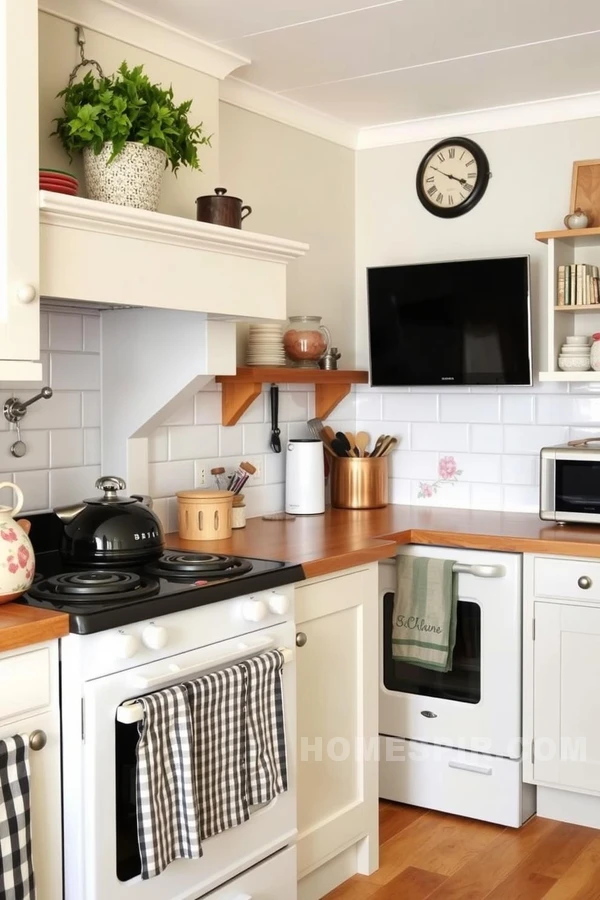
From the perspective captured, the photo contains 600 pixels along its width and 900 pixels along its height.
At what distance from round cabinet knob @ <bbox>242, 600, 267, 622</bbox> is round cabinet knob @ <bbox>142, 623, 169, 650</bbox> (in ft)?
0.99

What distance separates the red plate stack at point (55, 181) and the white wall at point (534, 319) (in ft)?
6.14

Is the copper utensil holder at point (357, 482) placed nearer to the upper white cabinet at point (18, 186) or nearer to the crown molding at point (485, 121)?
the crown molding at point (485, 121)

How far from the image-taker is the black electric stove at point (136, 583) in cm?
197

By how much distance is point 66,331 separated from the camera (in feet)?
8.91

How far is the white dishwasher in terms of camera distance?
308 cm

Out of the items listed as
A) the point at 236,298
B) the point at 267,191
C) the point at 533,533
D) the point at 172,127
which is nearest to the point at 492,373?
the point at 533,533

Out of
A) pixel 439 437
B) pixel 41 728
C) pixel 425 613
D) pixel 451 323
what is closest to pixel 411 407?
pixel 439 437

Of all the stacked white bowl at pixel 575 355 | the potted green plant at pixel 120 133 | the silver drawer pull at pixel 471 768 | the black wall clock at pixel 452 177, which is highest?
the black wall clock at pixel 452 177

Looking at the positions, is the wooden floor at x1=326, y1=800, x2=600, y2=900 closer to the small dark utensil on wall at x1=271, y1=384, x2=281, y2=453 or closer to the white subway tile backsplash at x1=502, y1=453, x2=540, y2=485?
the white subway tile backsplash at x1=502, y1=453, x2=540, y2=485

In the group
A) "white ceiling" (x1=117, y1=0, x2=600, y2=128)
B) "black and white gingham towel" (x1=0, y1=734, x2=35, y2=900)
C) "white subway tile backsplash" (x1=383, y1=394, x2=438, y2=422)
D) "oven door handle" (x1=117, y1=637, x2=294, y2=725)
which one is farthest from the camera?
"white subway tile backsplash" (x1=383, y1=394, x2=438, y2=422)

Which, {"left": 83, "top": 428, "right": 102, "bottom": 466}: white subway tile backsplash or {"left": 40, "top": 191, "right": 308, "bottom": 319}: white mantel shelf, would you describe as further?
{"left": 83, "top": 428, "right": 102, "bottom": 466}: white subway tile backsplash

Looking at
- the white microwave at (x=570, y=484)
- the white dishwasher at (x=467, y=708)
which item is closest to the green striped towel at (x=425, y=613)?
the white dishwasher at (x=467, y=708)

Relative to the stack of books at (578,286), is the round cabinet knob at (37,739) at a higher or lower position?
lower

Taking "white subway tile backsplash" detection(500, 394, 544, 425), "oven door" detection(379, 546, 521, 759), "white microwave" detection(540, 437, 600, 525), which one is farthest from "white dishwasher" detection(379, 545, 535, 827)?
"white subway tile backsplash" detection(500, 394, 544, 425)
